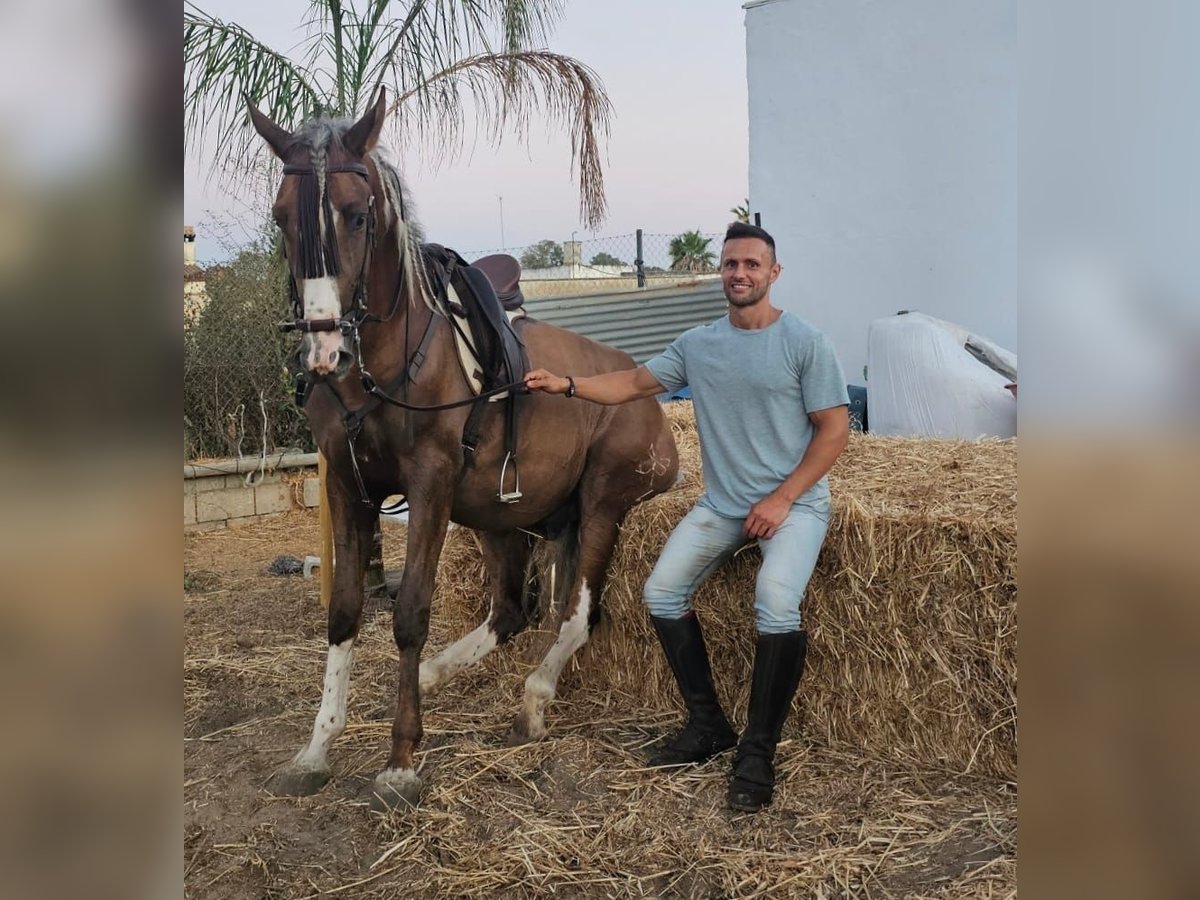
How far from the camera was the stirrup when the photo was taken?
381 centimetres

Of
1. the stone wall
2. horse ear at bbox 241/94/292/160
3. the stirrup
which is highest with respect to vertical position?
horse ear at bbox 241/94/292/160

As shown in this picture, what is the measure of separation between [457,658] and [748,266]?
6.64ft

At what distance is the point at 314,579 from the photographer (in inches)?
260

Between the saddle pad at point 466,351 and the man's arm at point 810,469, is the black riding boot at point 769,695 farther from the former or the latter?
the saddle pad at point 466,351

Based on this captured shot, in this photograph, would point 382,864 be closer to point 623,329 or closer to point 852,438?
point 852,438

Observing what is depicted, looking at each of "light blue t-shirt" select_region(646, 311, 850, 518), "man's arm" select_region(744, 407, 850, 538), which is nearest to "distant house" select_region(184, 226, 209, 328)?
"light blue t-shirt" select_region(646, 311, 850, 518)

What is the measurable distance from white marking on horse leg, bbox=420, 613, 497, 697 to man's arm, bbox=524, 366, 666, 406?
1.24 metres

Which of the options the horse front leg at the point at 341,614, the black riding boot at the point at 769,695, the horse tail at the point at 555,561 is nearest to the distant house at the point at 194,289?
the horse tail at the point at 555,561

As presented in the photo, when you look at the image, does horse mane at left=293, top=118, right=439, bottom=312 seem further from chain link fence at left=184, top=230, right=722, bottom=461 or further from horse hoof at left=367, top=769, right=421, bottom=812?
chain link fence at left=184, top=230, right=722, bottom=461

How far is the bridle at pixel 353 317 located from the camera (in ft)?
9.71

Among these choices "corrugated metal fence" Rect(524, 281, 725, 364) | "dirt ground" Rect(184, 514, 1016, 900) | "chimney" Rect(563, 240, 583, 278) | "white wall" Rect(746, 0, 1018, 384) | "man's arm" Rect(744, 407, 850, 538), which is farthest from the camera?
"chimney" Rect(563, 240, 583, 278)

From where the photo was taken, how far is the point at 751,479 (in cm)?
356
